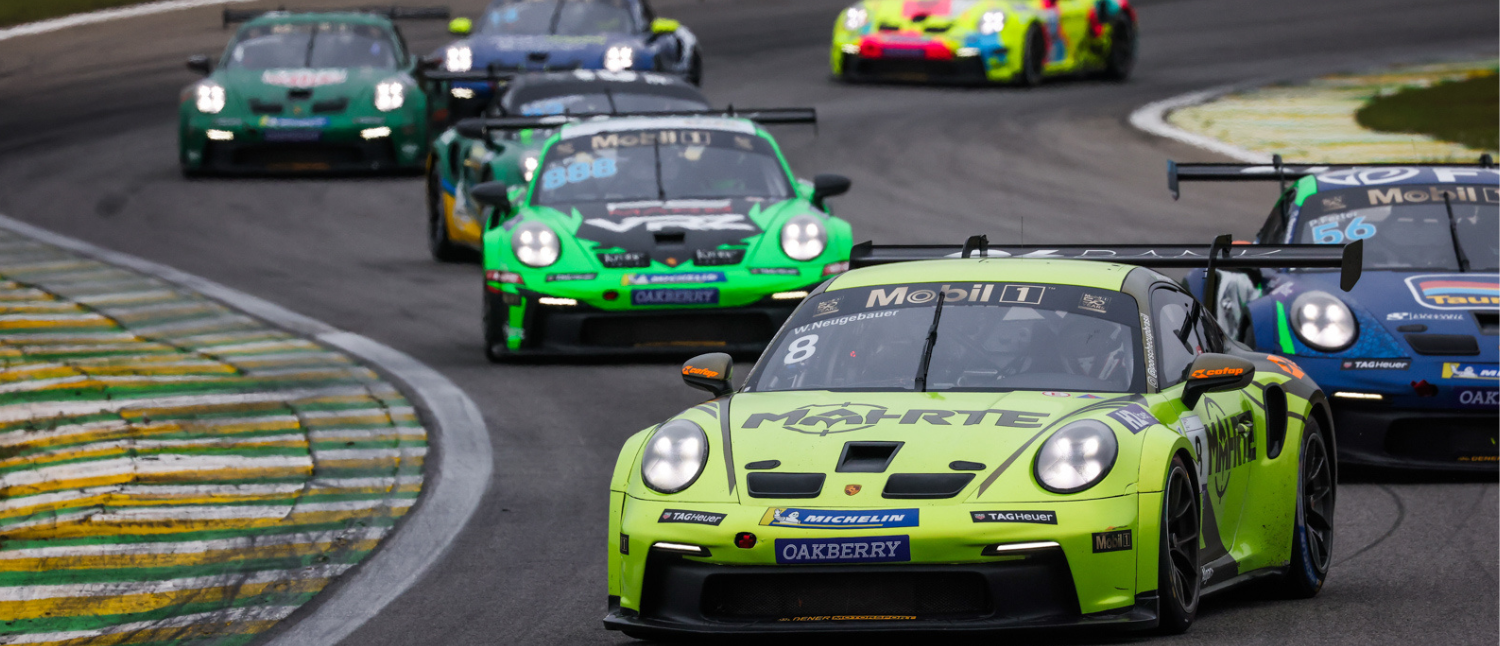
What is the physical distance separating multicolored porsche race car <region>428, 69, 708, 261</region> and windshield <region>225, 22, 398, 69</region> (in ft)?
10.5

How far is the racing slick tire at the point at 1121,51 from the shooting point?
25.7 meters

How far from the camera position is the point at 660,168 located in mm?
Answer: 13352

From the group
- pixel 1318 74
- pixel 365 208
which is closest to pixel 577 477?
pixel 365 208

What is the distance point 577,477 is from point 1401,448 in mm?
3378

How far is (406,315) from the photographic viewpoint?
14.0 metres

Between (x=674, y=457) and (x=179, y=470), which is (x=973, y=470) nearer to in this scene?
(x=674, y=457)

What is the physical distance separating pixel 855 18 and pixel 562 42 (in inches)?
198

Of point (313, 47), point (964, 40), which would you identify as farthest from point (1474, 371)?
point (964, 40)

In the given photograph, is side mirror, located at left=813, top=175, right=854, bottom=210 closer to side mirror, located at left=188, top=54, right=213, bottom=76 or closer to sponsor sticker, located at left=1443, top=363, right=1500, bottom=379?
sponsor sticker, located at left=1443, top=363, right=1500, bottom=379

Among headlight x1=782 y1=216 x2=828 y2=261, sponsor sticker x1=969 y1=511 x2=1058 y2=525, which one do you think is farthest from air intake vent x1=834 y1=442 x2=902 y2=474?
headlight x1=782 y1=216 x2=828 y2=261

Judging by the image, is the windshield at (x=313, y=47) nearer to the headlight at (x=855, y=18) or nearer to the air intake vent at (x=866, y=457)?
the headlight at (x=855, y=18)

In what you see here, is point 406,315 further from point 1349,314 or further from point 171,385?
point 1349,314

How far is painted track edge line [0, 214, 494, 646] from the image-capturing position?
700cm

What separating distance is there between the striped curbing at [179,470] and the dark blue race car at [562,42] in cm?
712
